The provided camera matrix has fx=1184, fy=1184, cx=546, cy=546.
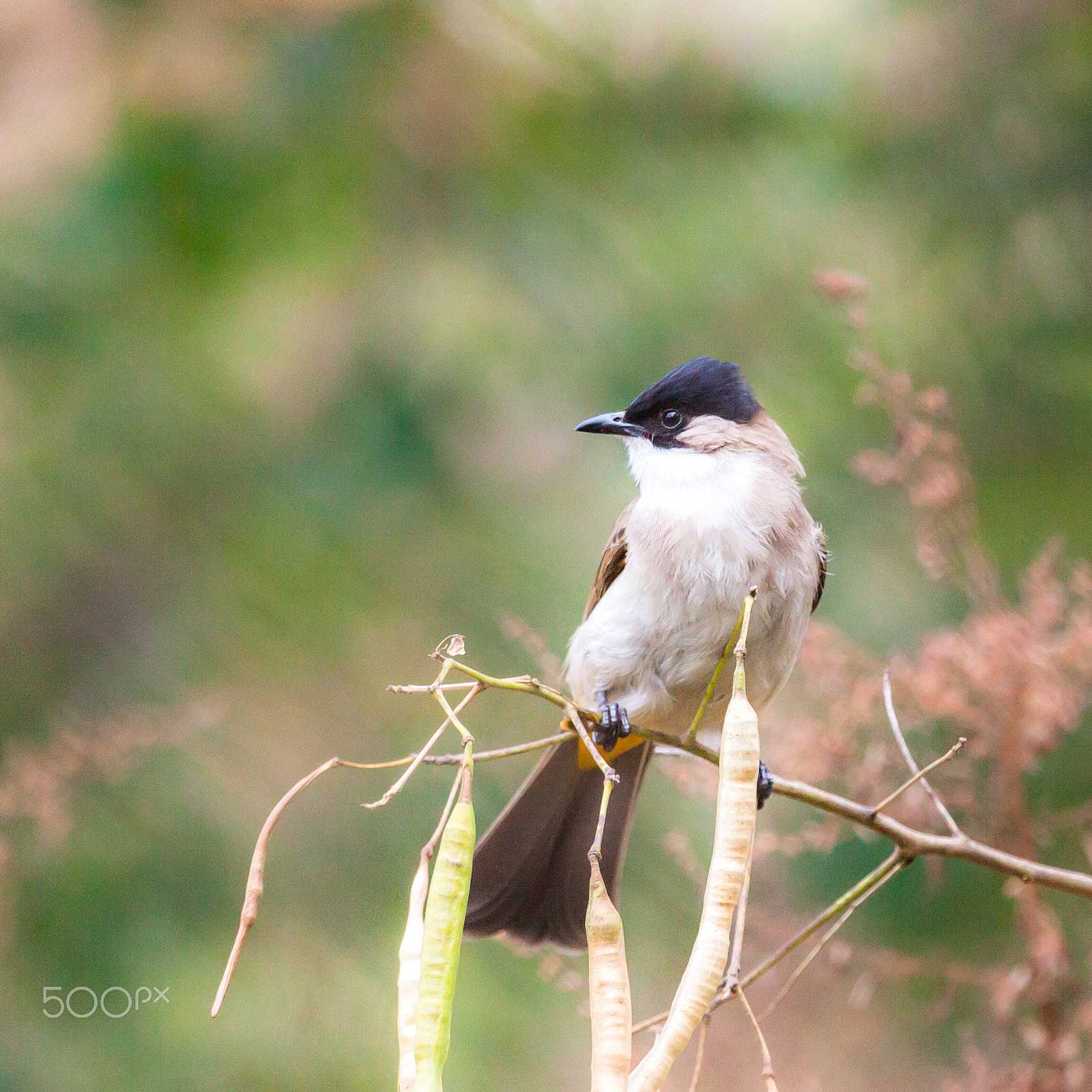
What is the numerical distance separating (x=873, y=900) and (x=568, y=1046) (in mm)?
864

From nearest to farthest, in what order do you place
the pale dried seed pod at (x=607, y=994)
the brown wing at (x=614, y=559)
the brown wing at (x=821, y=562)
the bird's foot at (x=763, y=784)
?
1. the pale dried seed pod at (x=607, y=994)
2. the bird's foot at (x=763, y=784)
3. the brown wing at (x=821, y=562)
4. the brown wing at (x=614, y=559)

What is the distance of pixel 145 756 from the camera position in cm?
324

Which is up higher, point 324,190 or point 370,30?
point 370,30

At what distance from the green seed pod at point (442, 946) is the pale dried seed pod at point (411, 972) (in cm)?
2

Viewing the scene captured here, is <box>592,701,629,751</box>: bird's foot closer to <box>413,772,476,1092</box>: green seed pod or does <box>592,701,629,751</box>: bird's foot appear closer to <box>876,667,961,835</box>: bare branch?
<box>876,667,961,835</box>: bare branch

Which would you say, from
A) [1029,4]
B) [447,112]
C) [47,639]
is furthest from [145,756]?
[1029,4]

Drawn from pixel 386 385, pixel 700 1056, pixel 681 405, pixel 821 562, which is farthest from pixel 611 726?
pixel 386 385

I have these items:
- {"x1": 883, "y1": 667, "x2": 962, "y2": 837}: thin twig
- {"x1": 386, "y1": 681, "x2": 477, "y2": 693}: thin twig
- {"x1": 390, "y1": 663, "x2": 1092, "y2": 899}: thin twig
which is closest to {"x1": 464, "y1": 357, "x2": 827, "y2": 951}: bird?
{"x1": 883, "y1": 667, "x2": 962, "y2": 837}: thin twig

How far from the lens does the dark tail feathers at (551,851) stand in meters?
2.49

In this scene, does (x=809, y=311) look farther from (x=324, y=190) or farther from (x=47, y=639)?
(x=47, y=639)

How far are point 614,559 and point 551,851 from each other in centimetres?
65

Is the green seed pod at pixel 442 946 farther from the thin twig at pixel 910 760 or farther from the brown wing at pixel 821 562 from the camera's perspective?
the brown wing at pixel 821 562

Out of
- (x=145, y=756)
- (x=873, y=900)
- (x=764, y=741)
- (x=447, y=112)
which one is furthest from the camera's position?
(x=447, y=112)

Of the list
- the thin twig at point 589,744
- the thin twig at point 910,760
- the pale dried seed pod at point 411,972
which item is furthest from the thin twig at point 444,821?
the thin twig at point 910,760
